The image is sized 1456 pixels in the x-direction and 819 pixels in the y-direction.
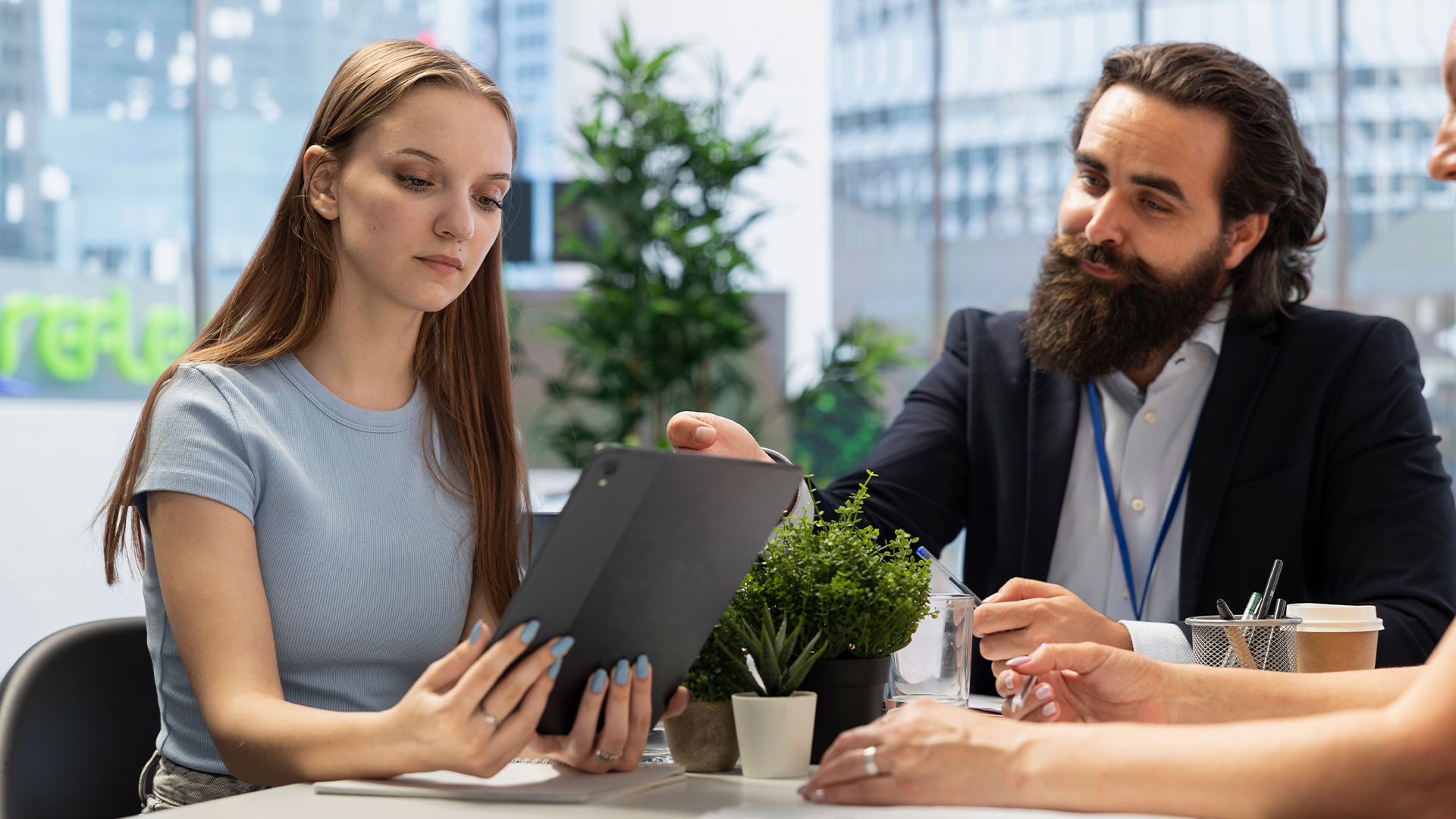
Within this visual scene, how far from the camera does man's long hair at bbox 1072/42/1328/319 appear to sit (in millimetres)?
2156

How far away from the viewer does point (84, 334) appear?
512 cm

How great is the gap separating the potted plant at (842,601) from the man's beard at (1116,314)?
1122mm

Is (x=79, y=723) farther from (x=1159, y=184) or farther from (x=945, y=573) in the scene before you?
(x=1159, y=184)

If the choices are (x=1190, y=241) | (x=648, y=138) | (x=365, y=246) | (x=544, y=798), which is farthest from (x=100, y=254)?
(x=544, y=798)

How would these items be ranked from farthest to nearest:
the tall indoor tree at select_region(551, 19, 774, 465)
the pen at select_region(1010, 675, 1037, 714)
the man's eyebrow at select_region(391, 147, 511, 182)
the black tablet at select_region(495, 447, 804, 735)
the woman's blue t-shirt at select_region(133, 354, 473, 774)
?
the tall indoor tree at select_region(551, 19, 774, 465) < the man's eyebrow at select_region(391, 147, 511, 182) < the woman's blue t-shirt at select_region(133, 354, 473, 774) < the pen at select_region(1010, 675, 1037, 714) < the black tablet at select_region(495, 447, 804, 735)

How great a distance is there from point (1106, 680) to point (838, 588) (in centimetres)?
33

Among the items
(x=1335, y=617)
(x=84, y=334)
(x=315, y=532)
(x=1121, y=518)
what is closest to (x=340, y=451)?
(x=315, y=532)

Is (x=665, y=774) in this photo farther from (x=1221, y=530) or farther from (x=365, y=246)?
(x=1221, y=530)

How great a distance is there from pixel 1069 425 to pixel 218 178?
4484mm

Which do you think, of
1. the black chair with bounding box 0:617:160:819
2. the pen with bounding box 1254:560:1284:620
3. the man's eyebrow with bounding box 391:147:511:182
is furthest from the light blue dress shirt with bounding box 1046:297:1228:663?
the black chair with bounding box 0:617:160:819

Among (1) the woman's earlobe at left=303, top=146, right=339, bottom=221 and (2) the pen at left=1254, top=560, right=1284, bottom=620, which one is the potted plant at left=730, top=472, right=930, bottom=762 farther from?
(1) the woman's earlobe at left=303, top=146, right=339, bottom=221

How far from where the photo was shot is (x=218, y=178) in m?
5.28

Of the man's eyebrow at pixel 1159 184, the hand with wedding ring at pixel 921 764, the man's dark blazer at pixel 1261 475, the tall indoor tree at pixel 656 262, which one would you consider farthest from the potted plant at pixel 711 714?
the tall indoor tree at pixel 656 262

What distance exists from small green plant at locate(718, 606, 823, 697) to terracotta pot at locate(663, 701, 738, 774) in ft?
0.16
